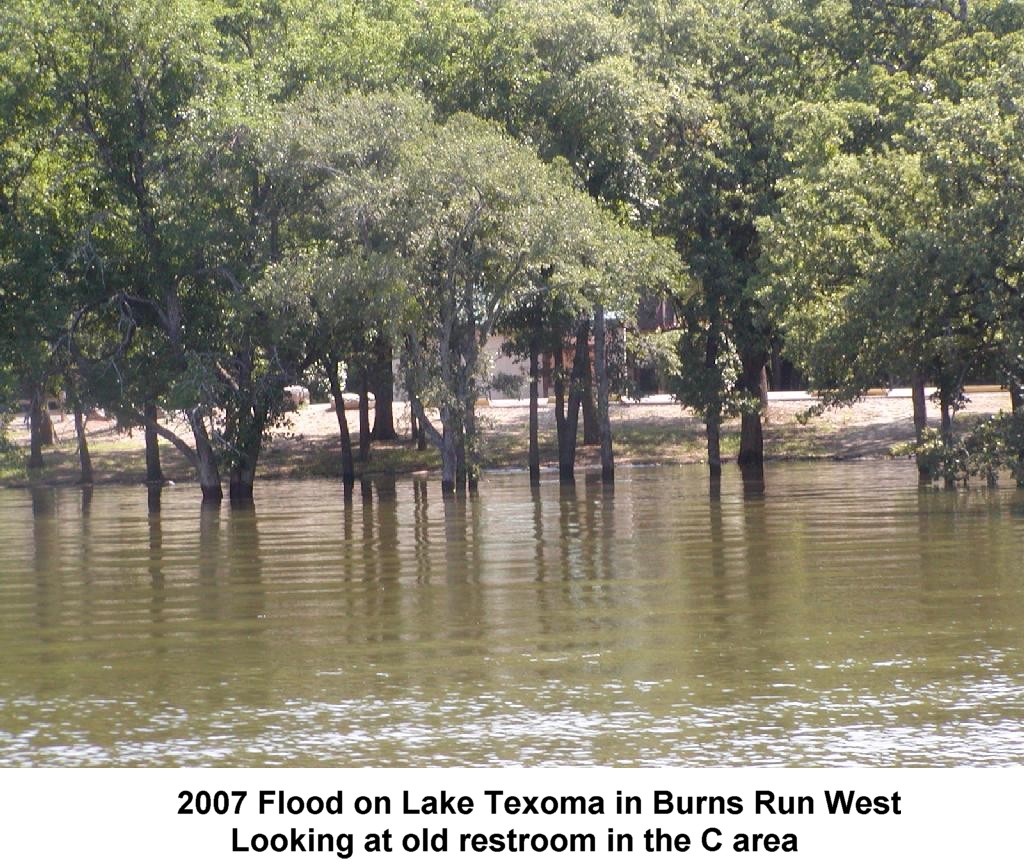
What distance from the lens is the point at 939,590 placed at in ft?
76.9

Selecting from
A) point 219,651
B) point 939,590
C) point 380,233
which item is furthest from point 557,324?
point 219,651

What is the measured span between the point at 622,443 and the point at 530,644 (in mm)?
51257

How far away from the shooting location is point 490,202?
158ft

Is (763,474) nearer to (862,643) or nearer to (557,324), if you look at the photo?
(557,324)

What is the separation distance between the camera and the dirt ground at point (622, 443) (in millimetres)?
68625

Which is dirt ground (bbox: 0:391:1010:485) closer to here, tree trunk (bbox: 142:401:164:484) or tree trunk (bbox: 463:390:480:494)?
tree trunk (bbox: 142:401:164:484)

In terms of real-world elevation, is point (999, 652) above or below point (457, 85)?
below

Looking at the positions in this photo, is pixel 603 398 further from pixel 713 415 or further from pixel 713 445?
pixel 713 445

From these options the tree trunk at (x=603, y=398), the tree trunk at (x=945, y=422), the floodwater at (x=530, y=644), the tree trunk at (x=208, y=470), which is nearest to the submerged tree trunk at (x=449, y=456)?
the tree trunk at (x=208, y=470)

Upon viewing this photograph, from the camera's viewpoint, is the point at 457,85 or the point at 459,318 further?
the point at 457,85

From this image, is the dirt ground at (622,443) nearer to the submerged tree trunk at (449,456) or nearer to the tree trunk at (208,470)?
the submerged tree trunk at (449,456)

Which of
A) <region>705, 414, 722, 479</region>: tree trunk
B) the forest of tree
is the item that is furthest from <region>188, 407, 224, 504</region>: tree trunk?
<region>705, 414, 722, 479</region>: tree trunk

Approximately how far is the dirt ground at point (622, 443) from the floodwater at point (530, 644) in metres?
30.7

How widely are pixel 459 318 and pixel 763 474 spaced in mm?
13989
